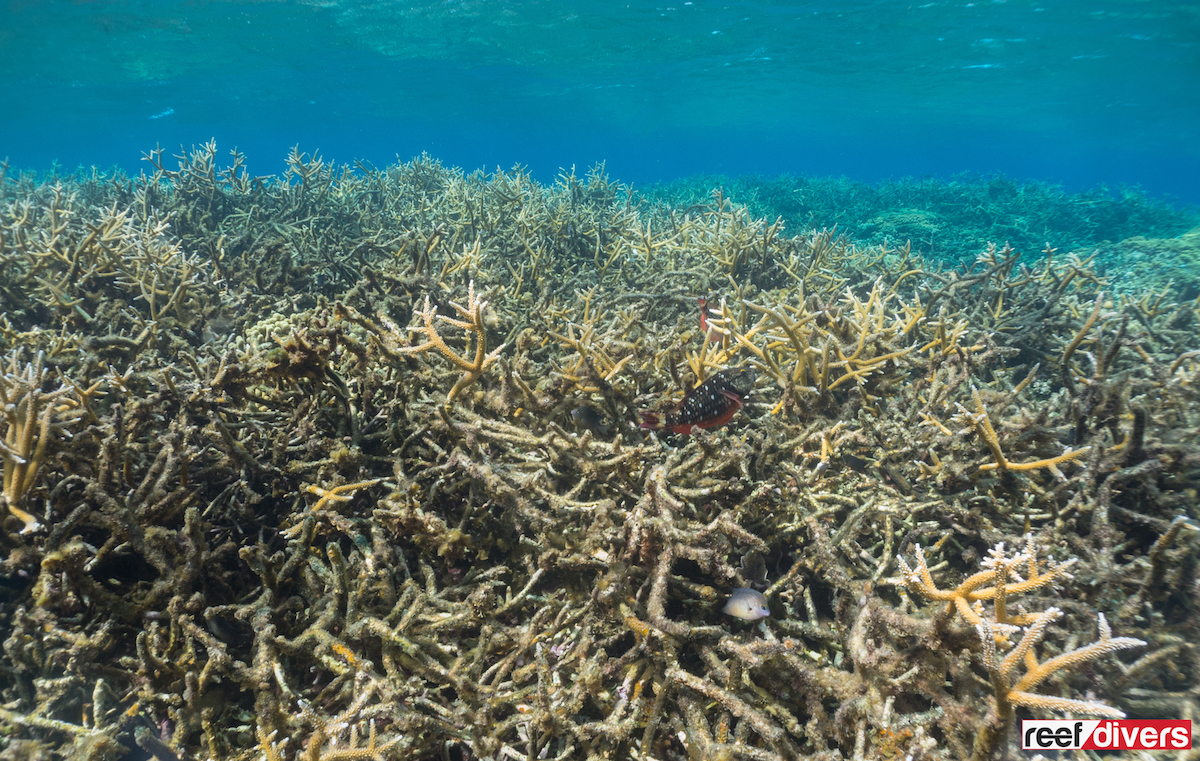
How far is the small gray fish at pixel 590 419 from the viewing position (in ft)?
9.12

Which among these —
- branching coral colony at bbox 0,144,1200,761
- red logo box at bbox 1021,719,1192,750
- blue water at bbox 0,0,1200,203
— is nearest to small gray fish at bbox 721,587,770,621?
branching coral colony at bbox 0,144,1200,761

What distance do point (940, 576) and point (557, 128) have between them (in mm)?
92634

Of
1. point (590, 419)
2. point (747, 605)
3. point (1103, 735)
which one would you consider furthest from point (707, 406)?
point (1103, 735)

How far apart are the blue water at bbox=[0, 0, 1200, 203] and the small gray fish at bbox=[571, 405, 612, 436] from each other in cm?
967

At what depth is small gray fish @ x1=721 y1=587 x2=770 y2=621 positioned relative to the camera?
6.46ft

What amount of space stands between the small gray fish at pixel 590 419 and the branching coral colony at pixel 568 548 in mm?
20

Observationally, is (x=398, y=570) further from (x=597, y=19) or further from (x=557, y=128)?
(x=557, y=128)

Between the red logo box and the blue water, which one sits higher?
the blue water

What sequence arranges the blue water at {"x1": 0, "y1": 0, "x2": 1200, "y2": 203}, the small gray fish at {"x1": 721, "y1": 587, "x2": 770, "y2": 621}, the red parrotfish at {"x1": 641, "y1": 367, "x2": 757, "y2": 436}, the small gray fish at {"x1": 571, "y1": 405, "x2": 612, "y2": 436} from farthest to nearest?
the blue water at {"x1": 0, "y1": 0, "x2": 1200, "y2": 203}, the small gray fish at {"x1": 571, "y1": 405, "x2": 612, "y2": 436}, the red parrotfish at {"x1": 641, "y1": 367, "x2": 757, "y2": 436}, the small gray fish at {"x1": 721, "y1": 587, "x2": 770, "y2": 621}

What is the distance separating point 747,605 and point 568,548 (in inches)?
30.2

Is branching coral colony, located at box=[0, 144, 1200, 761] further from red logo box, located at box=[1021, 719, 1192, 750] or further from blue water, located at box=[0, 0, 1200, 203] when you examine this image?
blue water, located at box=[0, 0, 1200, 203]

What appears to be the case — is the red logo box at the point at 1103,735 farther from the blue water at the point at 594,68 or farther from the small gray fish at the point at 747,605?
the blue water at the point at 594,68

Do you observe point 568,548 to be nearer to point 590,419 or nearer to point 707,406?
point 590,419

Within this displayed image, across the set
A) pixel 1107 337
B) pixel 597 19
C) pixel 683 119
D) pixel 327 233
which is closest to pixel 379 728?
pixel 1107 337
